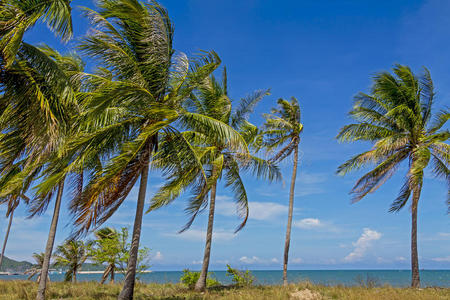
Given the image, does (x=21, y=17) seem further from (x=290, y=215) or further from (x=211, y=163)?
(x=290, y=215)

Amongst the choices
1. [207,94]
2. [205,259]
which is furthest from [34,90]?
[205,259]

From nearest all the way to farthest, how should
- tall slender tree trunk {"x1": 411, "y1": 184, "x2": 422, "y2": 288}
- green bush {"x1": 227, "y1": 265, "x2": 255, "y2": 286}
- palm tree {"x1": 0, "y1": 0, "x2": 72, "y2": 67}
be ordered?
palm tree {"x1": 0, "y1": 0, "x2": 72, "y2": 67}, tall slender tree trunk {"x1": 411, "y1": 184, "x2": 422, "y2": 288}, green bush {"x1": 227, "y1": 265, "x2": 255, "y2": 286}

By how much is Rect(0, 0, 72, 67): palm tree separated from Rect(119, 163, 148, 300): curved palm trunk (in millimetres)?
4994

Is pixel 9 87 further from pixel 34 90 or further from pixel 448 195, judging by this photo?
pixel 448 195

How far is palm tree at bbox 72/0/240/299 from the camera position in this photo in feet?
32.1

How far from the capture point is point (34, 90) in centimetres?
800

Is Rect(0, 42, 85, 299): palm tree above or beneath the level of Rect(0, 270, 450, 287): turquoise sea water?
above

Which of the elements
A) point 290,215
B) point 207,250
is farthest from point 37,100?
point 290,215

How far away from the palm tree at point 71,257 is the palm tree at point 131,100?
65.3 ft

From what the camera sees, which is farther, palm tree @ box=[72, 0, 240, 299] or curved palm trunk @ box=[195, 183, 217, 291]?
curved palm trunk @ box=[195, 183, 217, 291]

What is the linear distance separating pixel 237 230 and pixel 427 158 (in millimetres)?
8984

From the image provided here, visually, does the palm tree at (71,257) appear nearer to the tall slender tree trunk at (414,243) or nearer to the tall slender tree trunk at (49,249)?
the tall slender tree trunk at (49,249)

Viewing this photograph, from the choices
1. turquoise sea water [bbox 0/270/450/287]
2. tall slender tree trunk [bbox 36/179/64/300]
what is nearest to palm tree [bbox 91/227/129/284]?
turquoise sea water [bbox 0/270/450/287]

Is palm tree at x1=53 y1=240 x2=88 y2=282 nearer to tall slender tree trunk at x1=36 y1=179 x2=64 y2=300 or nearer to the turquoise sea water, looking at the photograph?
the turquoise sea water
